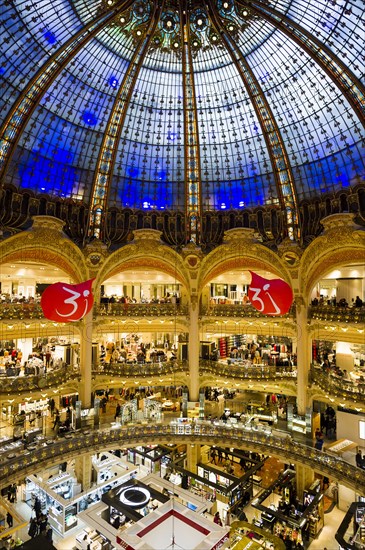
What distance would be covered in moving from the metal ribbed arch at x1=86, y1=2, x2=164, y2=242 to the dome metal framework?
3.4 inches

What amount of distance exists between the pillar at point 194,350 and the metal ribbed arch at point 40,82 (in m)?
18.8

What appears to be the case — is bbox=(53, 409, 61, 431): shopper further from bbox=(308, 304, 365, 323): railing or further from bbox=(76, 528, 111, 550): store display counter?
bbox=(308, 304, 365, 323): railing

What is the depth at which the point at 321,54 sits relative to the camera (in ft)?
82.0

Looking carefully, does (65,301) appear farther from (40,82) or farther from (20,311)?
(40,82)

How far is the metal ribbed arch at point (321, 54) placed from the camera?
24.0m

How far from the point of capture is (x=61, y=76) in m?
27.4

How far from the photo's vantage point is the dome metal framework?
2461 cm

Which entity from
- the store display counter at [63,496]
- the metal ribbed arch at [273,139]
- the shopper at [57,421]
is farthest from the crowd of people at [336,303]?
the shopper at [57,421]

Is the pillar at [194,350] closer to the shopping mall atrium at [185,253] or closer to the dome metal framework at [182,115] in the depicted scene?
the shopping mall atrium at [185,253]

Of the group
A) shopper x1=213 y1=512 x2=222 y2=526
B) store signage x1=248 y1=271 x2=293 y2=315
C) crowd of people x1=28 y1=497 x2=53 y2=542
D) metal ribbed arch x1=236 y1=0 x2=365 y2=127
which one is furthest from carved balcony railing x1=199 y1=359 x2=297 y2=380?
metal ribbed arch x1=236 y1=0 x2=365 y2=127

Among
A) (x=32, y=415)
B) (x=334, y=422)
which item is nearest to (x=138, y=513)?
(x=32, y=415)

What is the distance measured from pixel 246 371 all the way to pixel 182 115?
73.8ft

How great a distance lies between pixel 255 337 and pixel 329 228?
17.3 metres

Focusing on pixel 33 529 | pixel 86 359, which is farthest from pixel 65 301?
pixel 33 529
